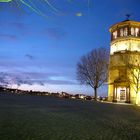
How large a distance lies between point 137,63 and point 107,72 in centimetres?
705

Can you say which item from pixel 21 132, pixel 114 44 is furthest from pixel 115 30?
pixel 21 132

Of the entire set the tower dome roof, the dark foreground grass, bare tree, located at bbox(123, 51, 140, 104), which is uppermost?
the tower dome roof

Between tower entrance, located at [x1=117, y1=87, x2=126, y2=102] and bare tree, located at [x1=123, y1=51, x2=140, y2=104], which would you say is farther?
tower entrance, located at [x1=117, y1=87, x2=126, y2=102]

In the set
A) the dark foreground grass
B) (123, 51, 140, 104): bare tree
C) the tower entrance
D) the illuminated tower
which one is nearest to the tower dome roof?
the illuminated tower

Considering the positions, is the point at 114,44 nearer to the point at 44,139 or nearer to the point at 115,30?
the point at 115,30

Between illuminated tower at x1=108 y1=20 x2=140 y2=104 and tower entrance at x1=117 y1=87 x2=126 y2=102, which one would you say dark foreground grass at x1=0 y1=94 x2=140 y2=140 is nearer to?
illuminated tower at x1=108 y1=20 x2=140 y2=104

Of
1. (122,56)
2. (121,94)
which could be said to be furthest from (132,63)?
(121,94)

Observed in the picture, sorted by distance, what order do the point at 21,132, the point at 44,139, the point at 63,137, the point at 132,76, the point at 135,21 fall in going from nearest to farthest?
the point at 44,139, the point at 63,137, the point at 21,132, the point at 132,76, the point at 135,21

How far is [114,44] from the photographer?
222ft

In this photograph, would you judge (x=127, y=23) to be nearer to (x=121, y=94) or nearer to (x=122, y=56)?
(x=122, y=56)

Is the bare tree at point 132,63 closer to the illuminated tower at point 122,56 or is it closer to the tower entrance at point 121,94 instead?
the illuminated tower at point 122,56

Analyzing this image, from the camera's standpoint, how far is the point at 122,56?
63844 mm

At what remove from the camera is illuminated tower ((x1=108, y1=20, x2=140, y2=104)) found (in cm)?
6325

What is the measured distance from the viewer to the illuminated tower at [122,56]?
6325cm
